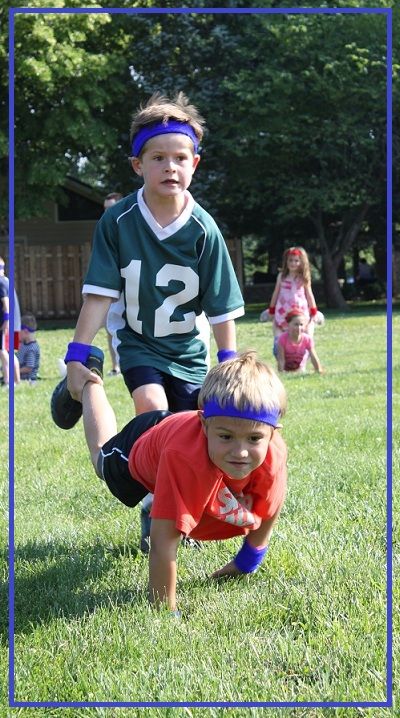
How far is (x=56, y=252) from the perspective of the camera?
2414 cm

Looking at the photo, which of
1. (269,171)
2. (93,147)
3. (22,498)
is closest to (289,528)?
(22,498)

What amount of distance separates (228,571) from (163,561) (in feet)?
1.67

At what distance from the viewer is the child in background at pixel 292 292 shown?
11047 mm

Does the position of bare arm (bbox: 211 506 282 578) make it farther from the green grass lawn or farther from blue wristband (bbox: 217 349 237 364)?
blue wristband (bbox: 217 349 237 364)

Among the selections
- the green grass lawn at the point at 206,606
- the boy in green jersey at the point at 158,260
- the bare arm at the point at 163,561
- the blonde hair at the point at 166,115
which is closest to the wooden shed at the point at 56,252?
the green grass lawn at the point at 206,606

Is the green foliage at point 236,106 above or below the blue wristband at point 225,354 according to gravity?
above

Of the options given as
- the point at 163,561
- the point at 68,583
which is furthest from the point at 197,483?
the point at 68,583

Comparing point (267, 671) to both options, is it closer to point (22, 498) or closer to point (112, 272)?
point (112, 272)

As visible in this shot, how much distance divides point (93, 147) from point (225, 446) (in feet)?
23.0

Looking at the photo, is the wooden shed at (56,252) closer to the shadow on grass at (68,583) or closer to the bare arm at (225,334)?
the bare arm at (225,334)

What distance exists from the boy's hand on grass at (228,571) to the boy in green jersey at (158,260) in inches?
30.0

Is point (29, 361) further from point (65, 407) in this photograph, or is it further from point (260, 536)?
point (260, 536)

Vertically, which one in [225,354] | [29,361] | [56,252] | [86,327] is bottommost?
[29,361]

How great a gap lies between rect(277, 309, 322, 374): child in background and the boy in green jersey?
6845 millimetres
